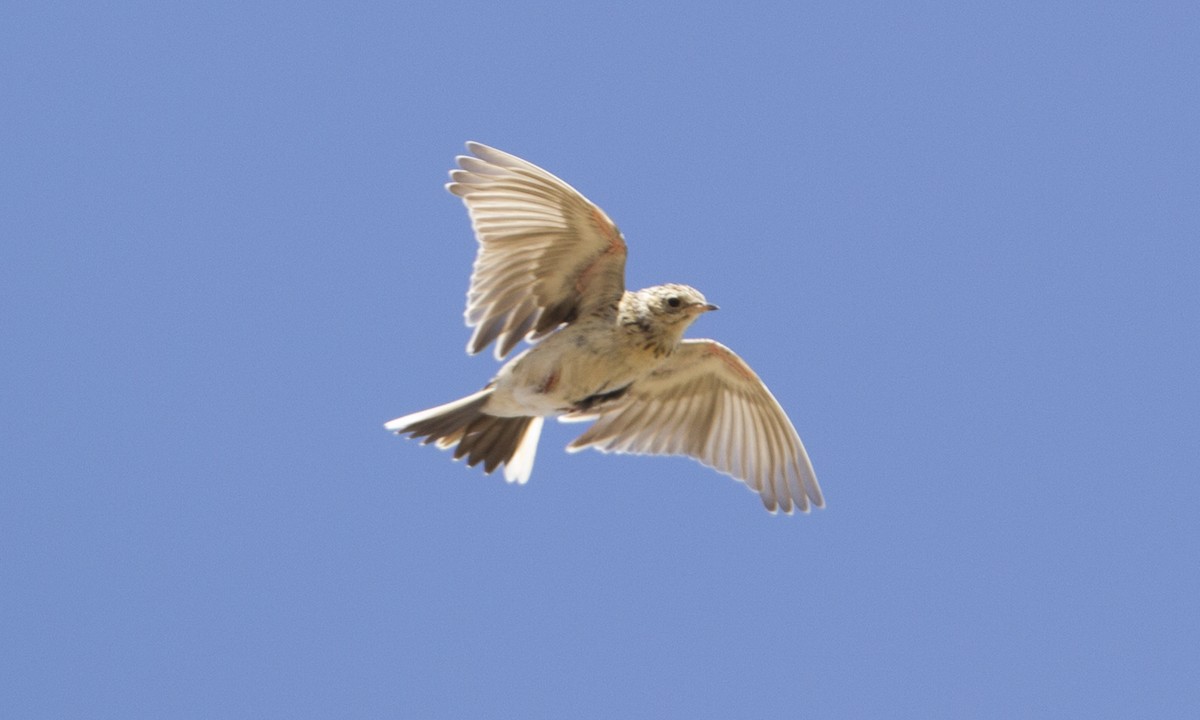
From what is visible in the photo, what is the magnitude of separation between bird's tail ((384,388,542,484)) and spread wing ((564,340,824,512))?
966 millimetres

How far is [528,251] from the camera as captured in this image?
11.4m

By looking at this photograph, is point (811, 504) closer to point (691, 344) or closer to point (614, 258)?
point (691, 344)

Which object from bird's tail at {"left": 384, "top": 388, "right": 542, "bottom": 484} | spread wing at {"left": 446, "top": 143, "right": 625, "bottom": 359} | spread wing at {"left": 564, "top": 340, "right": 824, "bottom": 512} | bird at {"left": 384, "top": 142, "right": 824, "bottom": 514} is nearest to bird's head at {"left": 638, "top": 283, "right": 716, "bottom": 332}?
bird at {"left": 384, "top": 142, "right": 824, "bottom": 514}

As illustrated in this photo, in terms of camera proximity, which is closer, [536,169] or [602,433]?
[536,169]

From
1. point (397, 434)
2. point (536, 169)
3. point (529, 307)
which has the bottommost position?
point (397, 434)

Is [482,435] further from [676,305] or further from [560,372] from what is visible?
[676,305]

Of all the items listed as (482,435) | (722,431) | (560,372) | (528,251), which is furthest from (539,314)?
(722,431)

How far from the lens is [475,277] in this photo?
11.4 meters

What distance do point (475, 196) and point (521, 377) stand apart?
1244 mm

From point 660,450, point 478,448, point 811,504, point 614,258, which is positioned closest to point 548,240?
point 614,258

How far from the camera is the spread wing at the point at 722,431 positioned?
12812 millimetres

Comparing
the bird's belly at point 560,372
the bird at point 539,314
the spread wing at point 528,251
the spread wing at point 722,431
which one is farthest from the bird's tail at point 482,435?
the spread wing at point 722,431

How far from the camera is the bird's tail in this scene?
11258 mm

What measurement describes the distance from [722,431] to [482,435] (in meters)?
2.16
